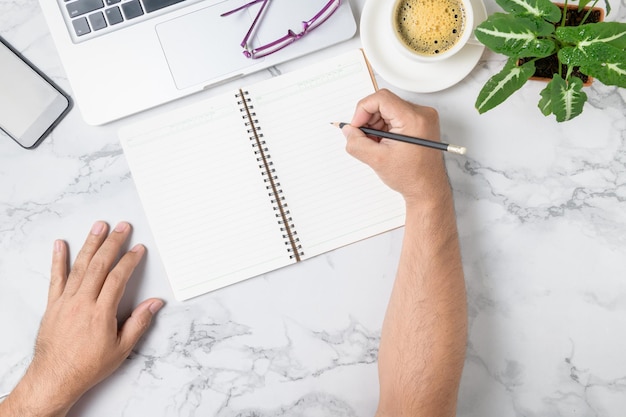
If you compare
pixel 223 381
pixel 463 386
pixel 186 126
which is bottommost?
pixel 463 386

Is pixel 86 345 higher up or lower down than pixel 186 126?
lower down

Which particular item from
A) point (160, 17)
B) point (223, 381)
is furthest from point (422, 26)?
point (223, 381)

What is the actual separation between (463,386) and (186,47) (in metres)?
0.75

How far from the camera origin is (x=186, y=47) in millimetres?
918

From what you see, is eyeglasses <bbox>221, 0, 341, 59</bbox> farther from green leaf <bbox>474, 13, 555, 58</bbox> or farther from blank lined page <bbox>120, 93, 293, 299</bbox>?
green leaf <bbox>474, 13, 555, 58</bbox>

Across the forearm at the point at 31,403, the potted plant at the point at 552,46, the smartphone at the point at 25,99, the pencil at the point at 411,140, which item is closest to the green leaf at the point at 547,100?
the potted plant at the point at 552,46

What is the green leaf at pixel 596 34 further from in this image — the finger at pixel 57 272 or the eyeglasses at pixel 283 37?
the finger at pixel 57 272

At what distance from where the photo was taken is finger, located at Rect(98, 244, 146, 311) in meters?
0.95

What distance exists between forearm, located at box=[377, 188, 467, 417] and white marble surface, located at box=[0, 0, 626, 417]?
7cm

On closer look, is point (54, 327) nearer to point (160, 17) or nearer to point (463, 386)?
point (160, 17)

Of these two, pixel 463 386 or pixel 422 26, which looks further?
pixel 463 386

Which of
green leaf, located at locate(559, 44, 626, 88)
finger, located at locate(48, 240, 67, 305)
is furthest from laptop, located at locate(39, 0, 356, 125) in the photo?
green leaf, located at locate(559, 44, 626, 88)

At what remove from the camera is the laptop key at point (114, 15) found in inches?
35.3

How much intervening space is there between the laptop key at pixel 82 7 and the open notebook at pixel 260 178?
0.20m
